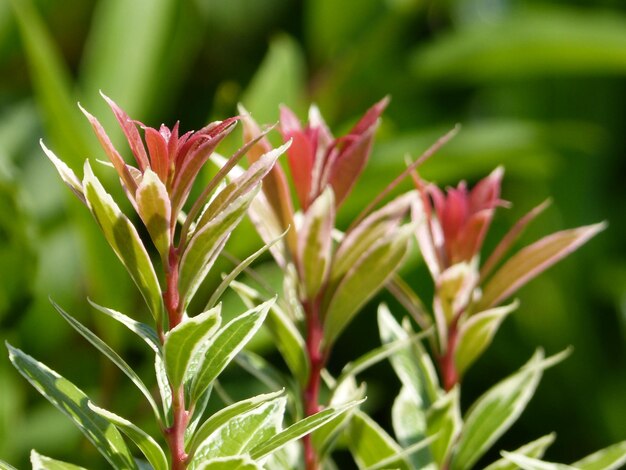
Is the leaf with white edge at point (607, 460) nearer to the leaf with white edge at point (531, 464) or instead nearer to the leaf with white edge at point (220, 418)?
the leaf with white edge at point (531, 464)

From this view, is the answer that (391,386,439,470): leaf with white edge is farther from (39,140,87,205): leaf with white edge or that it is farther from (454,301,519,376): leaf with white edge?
(39,140,87,205): leaf with white edge

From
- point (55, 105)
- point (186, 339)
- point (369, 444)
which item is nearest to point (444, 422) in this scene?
point (369, 444)

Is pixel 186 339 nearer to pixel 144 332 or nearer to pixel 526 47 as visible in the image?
pixel 144 332

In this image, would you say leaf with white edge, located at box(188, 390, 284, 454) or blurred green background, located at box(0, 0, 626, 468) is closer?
leaf with white edge, located at box(188, 390, 284, 454)

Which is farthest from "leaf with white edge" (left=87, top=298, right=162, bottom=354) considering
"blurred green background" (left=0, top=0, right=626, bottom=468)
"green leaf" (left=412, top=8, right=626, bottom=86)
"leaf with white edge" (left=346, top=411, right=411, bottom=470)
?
"green leaf" (left=412, top=8, right=626, bottom=86)

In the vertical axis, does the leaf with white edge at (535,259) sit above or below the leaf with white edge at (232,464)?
above

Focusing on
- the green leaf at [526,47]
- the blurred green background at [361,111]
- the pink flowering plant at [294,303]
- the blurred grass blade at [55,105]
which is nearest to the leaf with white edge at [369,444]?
the pink flowering plant at [294,303]
